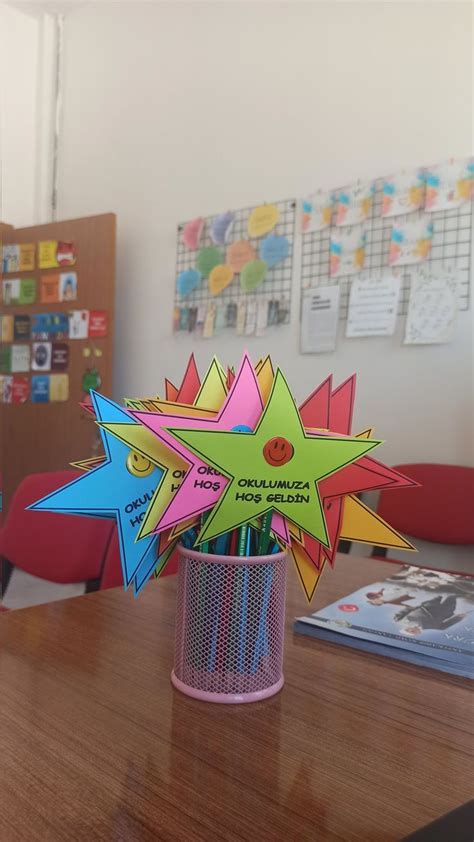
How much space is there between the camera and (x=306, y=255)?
251cm

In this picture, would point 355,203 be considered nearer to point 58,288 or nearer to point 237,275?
point 237,275

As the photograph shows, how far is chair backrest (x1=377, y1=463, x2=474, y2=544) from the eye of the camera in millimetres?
1980

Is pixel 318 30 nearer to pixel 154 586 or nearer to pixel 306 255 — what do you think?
pixel 306 255

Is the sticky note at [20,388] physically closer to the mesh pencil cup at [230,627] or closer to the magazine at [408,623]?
the magazine at [408,623]

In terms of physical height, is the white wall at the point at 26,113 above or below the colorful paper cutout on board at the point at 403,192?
above

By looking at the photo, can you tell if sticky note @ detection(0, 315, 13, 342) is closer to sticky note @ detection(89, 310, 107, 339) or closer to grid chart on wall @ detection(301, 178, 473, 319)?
sticky note @ detection(89, 310, 107, 339)

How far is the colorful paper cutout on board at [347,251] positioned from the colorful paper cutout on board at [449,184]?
0.27 meters

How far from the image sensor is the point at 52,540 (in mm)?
1444

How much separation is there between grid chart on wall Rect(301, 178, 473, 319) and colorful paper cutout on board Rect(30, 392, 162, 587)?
1785mm

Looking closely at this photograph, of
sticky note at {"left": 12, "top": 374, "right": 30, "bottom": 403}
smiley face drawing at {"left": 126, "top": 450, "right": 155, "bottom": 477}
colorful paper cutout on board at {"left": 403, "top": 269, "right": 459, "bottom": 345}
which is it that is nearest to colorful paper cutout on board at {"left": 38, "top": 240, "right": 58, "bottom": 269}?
sticky note at {"left": 12, "top": 374, "right": 30, "bottom": 403}

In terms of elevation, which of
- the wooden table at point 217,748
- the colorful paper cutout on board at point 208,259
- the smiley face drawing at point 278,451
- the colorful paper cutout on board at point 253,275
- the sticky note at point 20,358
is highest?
the colorful paper cutout on board at point 208,259

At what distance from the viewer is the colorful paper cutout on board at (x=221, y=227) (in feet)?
8.98

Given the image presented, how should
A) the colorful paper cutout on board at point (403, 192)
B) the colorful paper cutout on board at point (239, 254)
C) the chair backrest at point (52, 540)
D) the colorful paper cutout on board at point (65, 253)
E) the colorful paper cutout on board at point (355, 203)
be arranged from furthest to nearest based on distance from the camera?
the colorful paper cutout on board at point (65, 253), the colorful paper cutout on board at point (239, 254), the colorful paper cutout on board at point (355, 203), the colorful paper cutout on board at point (403, 192), the chair backrest at point (52, 540)

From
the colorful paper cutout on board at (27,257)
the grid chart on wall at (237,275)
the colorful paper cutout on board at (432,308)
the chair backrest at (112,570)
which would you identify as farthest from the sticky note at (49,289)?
the chair backrest at (112,570)
